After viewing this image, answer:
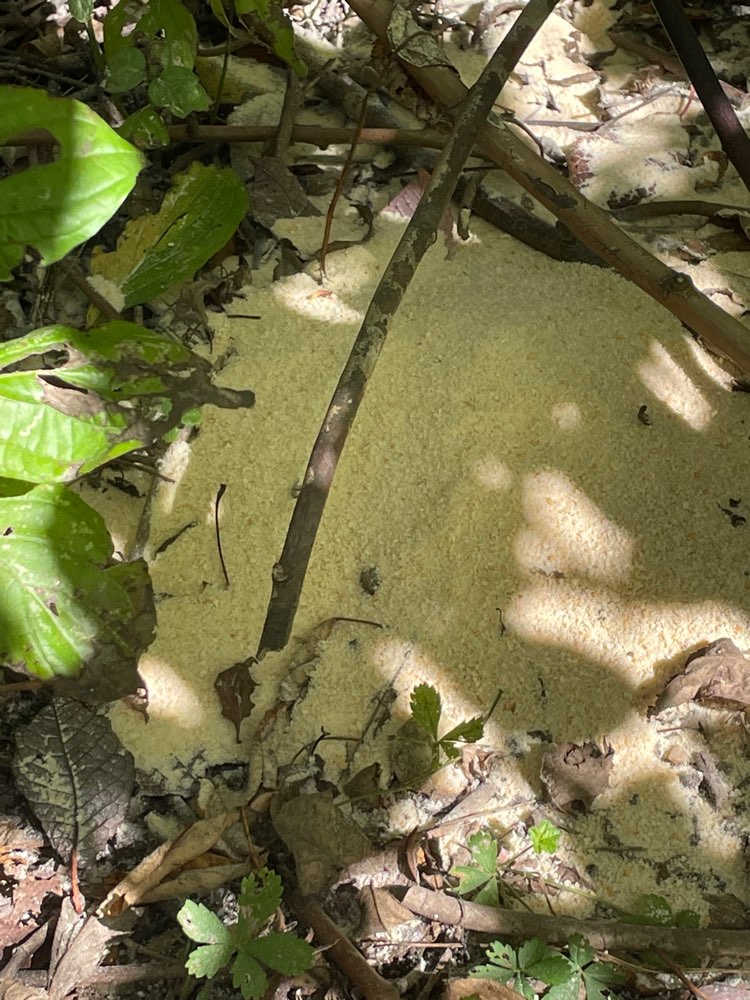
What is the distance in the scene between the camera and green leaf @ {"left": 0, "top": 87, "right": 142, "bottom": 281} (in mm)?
1407

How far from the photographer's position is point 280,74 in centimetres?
264

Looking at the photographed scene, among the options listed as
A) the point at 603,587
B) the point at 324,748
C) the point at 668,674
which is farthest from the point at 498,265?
the point at 324,748

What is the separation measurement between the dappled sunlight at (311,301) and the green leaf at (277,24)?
596 mm

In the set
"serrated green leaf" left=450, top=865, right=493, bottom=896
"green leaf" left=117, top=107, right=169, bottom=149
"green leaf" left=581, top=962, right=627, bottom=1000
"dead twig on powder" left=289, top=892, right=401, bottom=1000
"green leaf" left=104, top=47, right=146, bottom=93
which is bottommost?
"dead twig on powder" left=289, top=892, right=401, bottom=1000

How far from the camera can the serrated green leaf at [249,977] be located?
1.38 meters

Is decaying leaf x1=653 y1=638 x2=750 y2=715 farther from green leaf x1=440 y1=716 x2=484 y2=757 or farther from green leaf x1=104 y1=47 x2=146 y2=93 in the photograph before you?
green leaf x1=104 y1=47 x2=146 y2=93

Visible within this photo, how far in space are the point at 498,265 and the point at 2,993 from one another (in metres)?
1.78

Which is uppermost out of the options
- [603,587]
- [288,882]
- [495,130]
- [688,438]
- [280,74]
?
[495,130]

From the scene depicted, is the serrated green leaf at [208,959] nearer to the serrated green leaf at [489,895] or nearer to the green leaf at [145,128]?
the serrated green leaf at [489,895]

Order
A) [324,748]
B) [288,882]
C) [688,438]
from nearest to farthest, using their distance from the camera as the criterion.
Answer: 1. [288,882]
2. [324,748]
3. [688,438]

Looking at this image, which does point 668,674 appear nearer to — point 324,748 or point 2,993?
point 324,748

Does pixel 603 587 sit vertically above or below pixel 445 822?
above

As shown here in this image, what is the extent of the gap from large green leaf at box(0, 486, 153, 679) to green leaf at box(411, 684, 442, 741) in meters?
0.48

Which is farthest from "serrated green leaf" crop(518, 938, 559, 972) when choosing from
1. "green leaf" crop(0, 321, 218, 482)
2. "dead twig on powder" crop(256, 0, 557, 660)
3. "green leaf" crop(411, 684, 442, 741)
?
"green leaf" crop(0, 321, 218, 482)
